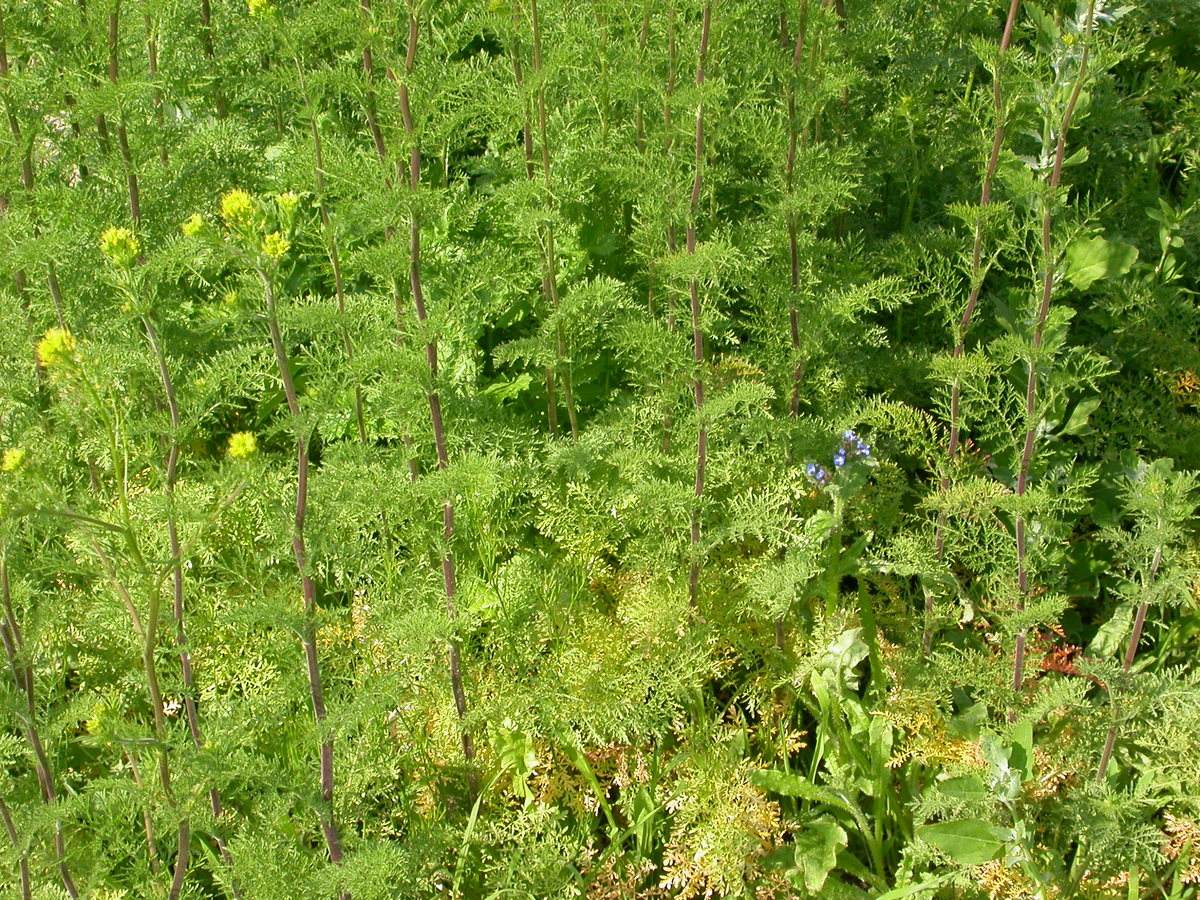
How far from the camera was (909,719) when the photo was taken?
2.70 m

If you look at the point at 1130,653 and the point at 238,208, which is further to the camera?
the point at 1130,653

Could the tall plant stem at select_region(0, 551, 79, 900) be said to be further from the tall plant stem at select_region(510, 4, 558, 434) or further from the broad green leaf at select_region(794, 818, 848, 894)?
the broad green leaf at select_region(794, 818, 848, 894)

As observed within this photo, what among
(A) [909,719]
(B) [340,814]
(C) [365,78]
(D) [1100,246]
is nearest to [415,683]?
(B) [340,814]

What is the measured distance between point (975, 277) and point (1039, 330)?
0.22m

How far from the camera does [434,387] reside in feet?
7.64

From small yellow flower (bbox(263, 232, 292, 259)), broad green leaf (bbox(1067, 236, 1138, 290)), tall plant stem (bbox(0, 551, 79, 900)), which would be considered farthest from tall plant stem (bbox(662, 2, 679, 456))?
tall plant stem (bbox(0, 551, 79, 900))

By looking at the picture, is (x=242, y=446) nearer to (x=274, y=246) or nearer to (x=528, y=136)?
(x=274, y=246)

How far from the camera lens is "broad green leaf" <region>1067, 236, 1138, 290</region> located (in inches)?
120

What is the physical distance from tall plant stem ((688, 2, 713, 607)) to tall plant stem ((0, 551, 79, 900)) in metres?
1.49

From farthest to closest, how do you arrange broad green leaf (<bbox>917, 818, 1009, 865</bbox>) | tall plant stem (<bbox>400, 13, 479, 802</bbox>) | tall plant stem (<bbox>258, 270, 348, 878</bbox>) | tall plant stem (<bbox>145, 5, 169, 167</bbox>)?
tall plant stem (<bbox>145, 5, 169, 167</bbox>), broad green leaf (<bbox>917, 818, 1009, 865</bbox>), tall plant stem (<bbox>400, 13, 479, 802</bbox>), tall plant stem (<bbox>258, 270, 348, 878</bbox>)

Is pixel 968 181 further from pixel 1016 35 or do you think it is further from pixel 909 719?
pixel 909 719

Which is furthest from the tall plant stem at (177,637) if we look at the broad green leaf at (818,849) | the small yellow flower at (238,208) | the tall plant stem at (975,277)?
the tall plant stem at (975,277)

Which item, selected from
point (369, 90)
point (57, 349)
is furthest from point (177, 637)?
point (369, 90)

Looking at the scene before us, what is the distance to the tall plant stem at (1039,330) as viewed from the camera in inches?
91.4
